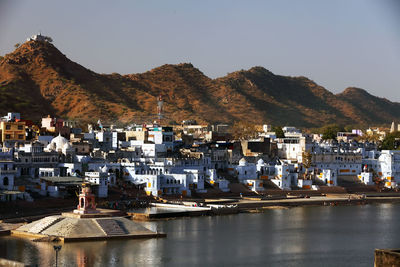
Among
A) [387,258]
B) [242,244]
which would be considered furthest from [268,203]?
[387,258]

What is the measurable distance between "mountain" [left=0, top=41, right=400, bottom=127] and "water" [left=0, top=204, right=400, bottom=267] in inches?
2127

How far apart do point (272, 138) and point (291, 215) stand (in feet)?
109

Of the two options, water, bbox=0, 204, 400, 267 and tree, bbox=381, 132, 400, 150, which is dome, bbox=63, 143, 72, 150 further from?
tree, bbox=381, 132, 400, 150

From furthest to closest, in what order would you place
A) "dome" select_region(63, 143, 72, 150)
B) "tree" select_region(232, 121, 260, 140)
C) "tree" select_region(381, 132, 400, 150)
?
"tree" select_region(381, 132, 400, 150) → "tree" select_region(232, 121, 260, 140) → "dome" select_region(63, 143, 72, 150)

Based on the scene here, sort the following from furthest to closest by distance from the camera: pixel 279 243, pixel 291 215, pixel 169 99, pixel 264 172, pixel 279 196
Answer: pixel 169 99 → pixel 264 172 → pixel 279 196 → pixel 291 215 → pixel 279 243

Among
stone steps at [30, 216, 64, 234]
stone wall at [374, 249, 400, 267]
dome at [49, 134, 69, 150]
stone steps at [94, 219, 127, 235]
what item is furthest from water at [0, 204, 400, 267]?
dome at [49, 134, 69, 150]

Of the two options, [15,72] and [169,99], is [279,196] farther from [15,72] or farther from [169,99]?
[169,99]

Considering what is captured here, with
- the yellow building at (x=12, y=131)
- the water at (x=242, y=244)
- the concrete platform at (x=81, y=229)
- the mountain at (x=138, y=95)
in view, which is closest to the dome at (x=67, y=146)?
the yellow building at (x=12, y=131)

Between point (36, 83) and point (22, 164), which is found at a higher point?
point (36, 83)

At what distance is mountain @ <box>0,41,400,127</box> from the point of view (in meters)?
118

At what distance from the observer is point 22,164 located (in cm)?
5900

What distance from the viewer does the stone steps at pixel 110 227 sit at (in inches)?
1686

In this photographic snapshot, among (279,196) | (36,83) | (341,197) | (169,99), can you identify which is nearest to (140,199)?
(279,196)

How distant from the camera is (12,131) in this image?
6900cm
